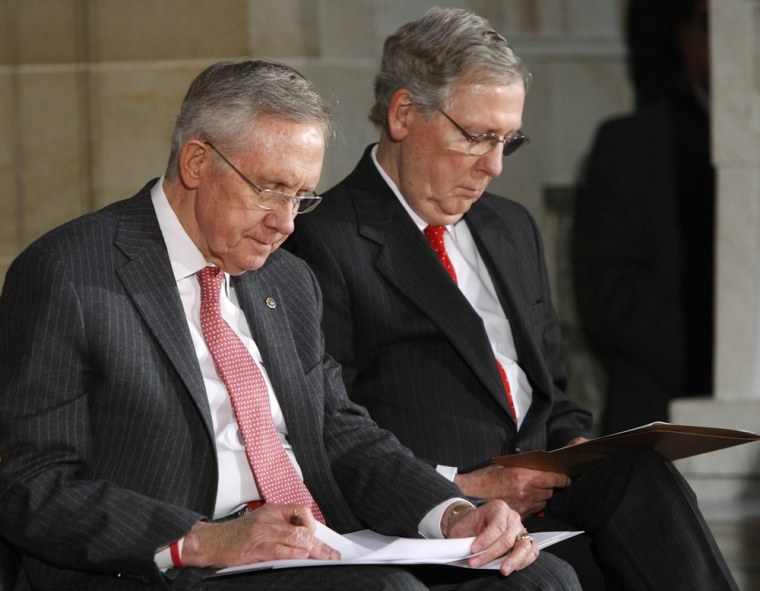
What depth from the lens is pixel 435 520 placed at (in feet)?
8.98

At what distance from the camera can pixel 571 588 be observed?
104 inches

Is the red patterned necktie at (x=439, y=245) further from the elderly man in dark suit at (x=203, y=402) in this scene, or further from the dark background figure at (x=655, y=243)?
the dark background figure at (x=655, y=243)

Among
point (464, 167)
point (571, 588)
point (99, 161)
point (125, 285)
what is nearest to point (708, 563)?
point (571, 588)

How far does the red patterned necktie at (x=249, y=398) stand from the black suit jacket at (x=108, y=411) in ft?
0.19

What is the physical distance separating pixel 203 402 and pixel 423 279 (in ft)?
3.02

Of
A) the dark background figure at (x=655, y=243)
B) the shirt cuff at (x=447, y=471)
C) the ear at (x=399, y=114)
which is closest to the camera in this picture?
the shirt cuff at (x=447, y=471)

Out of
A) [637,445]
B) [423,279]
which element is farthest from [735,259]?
[637,445]

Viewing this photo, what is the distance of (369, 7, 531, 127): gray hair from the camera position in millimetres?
3312

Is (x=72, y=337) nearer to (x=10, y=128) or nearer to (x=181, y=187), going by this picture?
(x=181, y=187)

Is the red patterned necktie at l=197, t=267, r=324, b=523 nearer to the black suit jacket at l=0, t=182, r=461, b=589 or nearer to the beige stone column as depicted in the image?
the black suit jacket at l=0, t=182, r=461, b=589

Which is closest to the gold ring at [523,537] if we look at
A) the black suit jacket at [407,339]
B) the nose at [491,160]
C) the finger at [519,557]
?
the finger at [519,557]

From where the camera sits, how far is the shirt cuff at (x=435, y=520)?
2734 mm

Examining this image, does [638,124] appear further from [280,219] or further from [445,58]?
[280,219]

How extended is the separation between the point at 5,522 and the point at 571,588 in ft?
3.53
